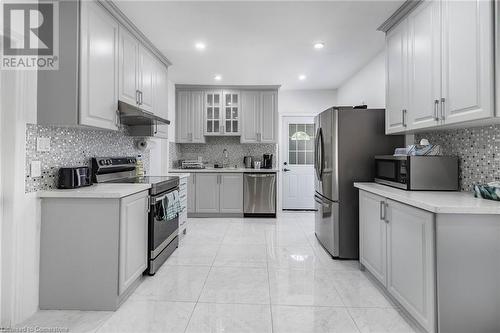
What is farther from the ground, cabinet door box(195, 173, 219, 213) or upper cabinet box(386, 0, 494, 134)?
upper cabinet box(386, 0, 494, 134)

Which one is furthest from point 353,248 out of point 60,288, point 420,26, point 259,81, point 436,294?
point 259,81

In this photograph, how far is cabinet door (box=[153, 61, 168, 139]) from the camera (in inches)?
140

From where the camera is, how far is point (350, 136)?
3.05m

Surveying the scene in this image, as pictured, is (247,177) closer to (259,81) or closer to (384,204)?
(259,81)

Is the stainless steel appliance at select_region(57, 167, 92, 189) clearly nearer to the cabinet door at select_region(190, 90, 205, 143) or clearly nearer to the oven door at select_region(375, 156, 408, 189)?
the oven door at select_region(375, 156, 408, 189)

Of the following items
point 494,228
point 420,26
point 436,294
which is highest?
point 420,26

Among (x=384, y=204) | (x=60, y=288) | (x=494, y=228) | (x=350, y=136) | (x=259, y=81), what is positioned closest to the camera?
(x=494, y=228)

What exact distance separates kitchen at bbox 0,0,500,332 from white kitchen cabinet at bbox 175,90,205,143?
4.68 ft

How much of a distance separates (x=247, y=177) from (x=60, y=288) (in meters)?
3.46

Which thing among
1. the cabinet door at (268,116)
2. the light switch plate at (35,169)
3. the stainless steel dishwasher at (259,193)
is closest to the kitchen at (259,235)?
the light switch plate at (35,169)

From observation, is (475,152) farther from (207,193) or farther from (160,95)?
(207,193)

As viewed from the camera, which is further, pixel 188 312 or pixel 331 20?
pixel 331 20

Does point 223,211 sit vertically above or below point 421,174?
below

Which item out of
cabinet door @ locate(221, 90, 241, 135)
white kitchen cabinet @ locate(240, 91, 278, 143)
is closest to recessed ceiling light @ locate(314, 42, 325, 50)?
white kitchen cabinet @ locate(240, 91, 278, 143)
